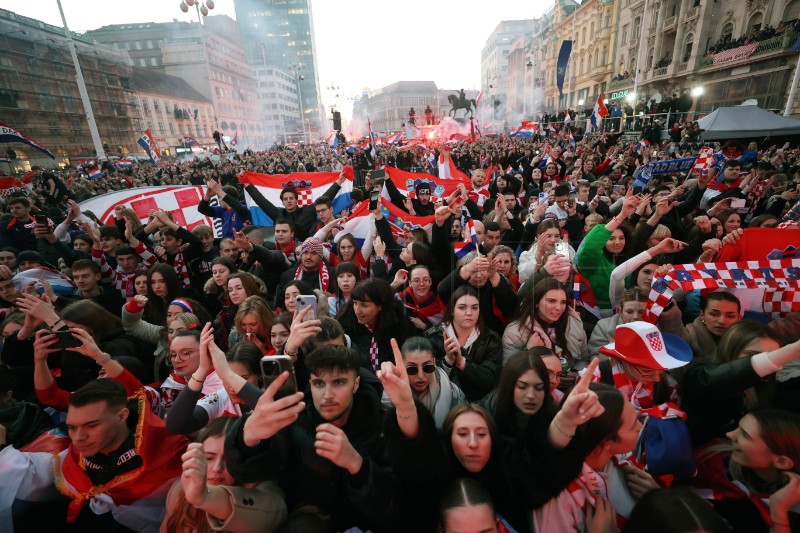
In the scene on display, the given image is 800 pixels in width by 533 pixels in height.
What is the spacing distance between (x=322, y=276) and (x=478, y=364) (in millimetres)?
2273

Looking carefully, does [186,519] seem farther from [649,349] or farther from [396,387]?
[649,349]

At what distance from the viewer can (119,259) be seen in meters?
4.77

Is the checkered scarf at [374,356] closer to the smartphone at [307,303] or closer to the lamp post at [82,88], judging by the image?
the smartphone at [307,303]

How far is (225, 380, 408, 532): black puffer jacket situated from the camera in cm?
155

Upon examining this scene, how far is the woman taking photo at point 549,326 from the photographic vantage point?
2.94 metres

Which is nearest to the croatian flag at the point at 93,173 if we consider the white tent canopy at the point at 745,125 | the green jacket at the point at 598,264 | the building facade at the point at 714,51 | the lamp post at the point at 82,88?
the lamp post at the point at 82,88

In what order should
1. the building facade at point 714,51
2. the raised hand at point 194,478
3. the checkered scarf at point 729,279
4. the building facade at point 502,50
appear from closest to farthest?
1. the raised hand at point 194,478
2. the checkered scarf at point 729,279
3. the building facade at point 714,51
4. the building facade at point 502,50

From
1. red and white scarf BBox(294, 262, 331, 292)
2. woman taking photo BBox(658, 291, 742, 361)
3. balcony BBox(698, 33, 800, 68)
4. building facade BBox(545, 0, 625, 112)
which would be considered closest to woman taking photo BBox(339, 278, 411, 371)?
red and white scarf BBox(294, 262, 331, 292)

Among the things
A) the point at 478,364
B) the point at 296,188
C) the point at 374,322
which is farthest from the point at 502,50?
the point at 478,364

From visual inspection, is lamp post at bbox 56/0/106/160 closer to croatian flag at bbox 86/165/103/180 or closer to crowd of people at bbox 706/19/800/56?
croatian flag at bbox 86/165/103/180

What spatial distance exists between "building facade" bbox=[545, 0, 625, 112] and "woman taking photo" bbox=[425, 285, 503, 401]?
37.8 m

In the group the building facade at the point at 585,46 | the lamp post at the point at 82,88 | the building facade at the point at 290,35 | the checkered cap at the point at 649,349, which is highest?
the building facade at the point at 290,35

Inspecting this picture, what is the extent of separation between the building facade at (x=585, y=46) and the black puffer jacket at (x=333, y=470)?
1540 inches

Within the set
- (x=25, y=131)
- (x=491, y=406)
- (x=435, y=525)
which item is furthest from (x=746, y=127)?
(x=25, y=131)
